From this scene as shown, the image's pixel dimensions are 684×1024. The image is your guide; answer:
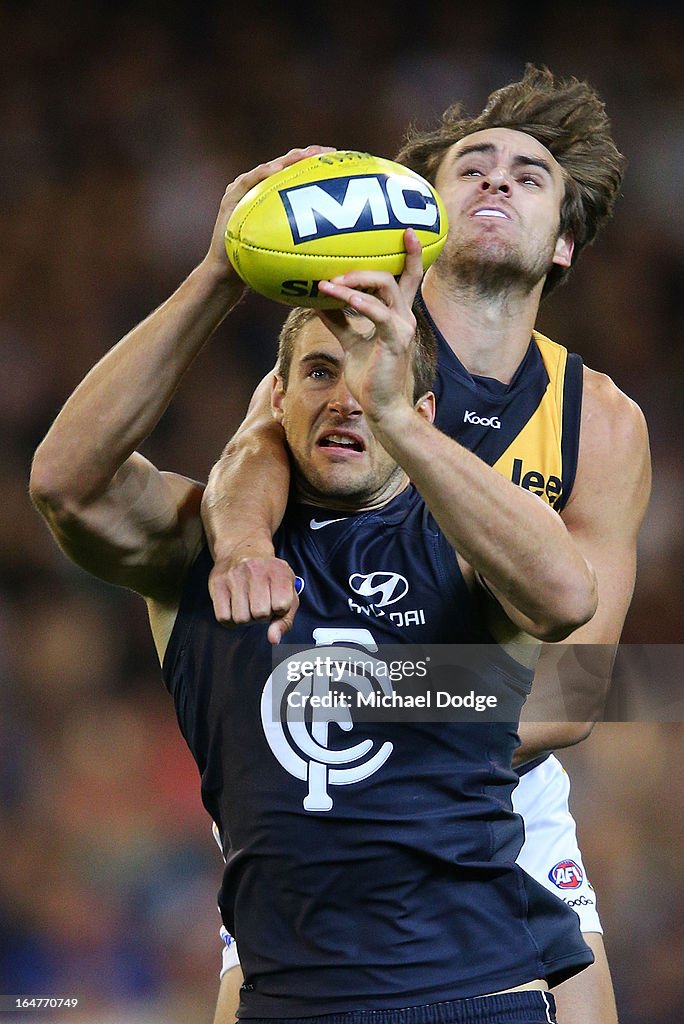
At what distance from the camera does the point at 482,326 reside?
3.50 meters

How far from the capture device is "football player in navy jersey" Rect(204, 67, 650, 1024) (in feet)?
10.6

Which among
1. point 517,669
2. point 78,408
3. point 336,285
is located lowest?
point 517,669

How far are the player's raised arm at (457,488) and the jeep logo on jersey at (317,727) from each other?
325mm

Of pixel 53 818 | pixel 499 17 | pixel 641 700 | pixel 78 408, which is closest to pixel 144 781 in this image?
pixel 53 818

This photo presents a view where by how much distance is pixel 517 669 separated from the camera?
2.15 metres

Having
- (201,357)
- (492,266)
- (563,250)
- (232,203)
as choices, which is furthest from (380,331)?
(201,357)

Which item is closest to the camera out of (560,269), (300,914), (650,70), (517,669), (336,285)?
(336,285)

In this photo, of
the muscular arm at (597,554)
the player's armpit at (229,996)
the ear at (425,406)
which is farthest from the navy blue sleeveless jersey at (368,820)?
the muscular arm at (597,554)

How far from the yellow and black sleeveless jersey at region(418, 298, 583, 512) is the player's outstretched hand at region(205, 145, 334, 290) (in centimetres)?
125

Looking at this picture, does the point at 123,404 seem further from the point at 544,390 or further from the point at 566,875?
the point at 566,875

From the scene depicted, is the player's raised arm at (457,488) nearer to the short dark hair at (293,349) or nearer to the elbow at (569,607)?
the elbow at (569,607)

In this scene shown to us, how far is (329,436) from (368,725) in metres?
0.51

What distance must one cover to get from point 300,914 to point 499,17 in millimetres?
5617

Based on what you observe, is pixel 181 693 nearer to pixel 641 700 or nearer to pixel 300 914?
pixel 300 914
